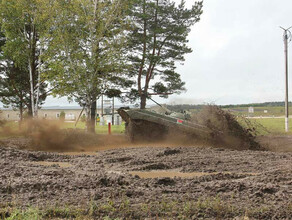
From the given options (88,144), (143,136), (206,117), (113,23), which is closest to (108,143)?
(88,144)

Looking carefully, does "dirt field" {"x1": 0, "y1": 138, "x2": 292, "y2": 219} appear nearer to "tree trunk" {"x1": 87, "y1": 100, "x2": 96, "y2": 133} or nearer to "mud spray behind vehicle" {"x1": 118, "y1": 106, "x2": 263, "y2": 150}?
"mud spray behind vehicle" {"x1": 118, "y1": 106, "x2": 263, "y2": 150}

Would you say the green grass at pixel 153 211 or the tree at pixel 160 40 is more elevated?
the tree at pixel 160 40

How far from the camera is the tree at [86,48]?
2311 centimetres

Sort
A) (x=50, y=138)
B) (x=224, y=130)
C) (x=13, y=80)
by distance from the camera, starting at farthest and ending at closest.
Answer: (x=13, y=80), (x=50, y=138), (x=224, y=130)

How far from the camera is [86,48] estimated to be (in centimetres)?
2377

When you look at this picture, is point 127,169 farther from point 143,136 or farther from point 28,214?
point 143,136

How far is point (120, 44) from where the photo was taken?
2347cm

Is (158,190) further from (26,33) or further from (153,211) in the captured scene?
(26,33)

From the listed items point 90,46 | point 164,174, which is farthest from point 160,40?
point 164,174

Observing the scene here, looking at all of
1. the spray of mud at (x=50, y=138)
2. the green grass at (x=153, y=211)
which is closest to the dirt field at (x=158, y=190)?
the green grass at (x=153, y=211)

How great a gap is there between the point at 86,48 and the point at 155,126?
29.4 ft

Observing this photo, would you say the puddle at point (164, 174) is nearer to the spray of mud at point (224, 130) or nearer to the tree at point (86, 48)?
the spray of mud at point (224, 130)

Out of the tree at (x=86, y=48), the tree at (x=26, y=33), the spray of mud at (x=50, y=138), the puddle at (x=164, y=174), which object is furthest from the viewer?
the tree at (x=26, y=33)

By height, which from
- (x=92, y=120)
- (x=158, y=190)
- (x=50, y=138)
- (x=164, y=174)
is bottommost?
(x=164, y=174)
